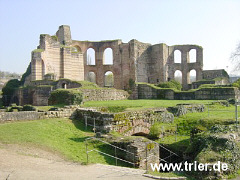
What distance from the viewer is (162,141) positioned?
11.6m

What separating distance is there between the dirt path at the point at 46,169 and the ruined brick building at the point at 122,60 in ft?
74.5

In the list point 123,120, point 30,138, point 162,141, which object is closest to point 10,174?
point 30,138

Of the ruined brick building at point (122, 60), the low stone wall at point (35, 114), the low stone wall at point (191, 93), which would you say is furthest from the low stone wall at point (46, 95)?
the low stone wall at point (35, 114)

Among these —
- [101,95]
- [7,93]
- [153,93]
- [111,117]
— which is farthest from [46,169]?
[7,93]

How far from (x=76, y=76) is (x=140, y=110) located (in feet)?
67.4

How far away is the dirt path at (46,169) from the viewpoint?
5.96 meters

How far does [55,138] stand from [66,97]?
6915mm

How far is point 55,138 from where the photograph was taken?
10.0 m

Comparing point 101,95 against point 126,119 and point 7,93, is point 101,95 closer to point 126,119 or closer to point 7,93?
point 126,119

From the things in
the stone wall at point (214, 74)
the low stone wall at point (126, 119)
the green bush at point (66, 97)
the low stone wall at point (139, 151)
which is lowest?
the low stone wall at point (139, 151)

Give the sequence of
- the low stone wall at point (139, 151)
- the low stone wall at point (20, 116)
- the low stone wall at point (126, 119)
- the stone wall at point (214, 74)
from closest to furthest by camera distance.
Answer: the low stone wall at point (139, 151), the low stone wall at point (126, 119), the low stone wall at point (20, 116), the stone wall at point (214, 74)

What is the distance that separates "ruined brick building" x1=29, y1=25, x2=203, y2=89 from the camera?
3070 cm

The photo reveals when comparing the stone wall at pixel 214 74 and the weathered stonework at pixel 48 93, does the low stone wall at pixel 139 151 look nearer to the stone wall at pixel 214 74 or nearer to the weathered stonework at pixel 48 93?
the weathered stonework at pixel 48 93

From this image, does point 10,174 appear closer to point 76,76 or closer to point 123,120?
point 123,120
